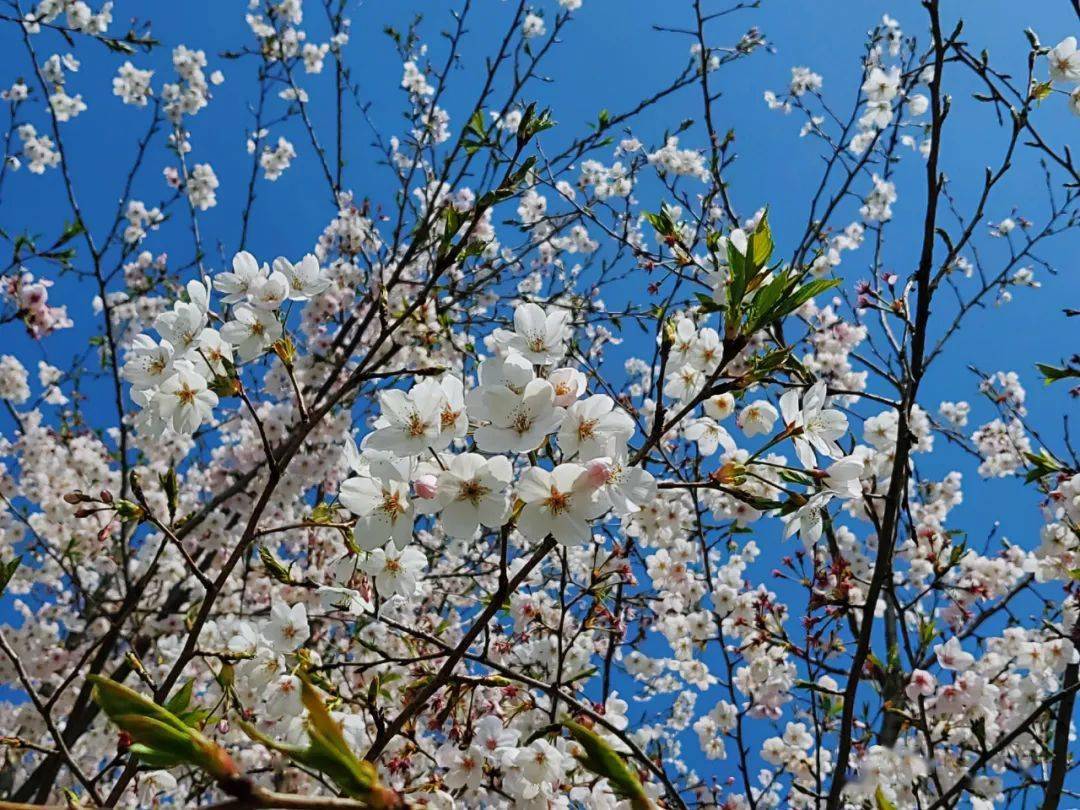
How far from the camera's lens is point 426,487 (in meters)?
1.33

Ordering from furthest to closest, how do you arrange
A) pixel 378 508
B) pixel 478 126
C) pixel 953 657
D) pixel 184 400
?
pixel 953 657, pixel 478 126, pixel 184 400, pixel 378 508

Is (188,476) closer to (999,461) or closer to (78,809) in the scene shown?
(78,809)

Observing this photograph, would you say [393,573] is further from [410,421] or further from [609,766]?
[609,766]

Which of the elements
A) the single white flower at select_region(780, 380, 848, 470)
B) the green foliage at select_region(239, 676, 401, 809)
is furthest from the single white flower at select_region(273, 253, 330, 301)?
the green foliage at select_region(239, 676, 401, 809)

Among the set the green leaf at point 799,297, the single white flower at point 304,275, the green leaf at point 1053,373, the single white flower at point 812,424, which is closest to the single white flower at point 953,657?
the green leaf at point 1053,373

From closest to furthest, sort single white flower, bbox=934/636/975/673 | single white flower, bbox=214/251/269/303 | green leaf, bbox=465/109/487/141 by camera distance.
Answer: single white flower, bbox=214/251/269/303 < green leaf, bbox=465/109/487/141 < single white flower, bbox=934/636/975/673

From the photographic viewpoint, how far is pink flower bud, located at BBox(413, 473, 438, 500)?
1333 millimetres

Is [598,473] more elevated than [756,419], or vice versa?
[756,419]

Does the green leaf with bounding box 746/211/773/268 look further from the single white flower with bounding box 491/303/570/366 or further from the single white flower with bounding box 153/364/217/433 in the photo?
the single white flower with bounding box 153/364/217/433

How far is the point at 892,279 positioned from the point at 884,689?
185cm

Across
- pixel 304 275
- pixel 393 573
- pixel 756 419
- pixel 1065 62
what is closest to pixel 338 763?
pixel 393 573

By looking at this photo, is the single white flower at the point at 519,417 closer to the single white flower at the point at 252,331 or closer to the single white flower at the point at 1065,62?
the single white flower at the point at 252,331

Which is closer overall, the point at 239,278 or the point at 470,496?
the point at 470,496

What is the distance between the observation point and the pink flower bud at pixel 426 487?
4.37ft
